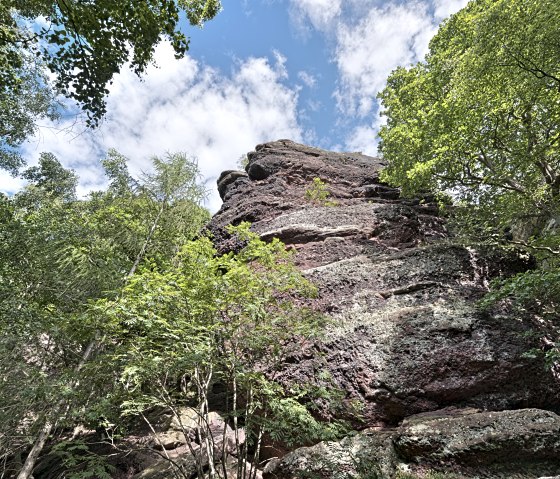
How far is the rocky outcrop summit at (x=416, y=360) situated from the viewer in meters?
4.50

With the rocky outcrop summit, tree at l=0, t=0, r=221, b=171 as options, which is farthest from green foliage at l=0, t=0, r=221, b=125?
the rocky outcrop summit

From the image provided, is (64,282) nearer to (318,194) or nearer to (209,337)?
(209,337)

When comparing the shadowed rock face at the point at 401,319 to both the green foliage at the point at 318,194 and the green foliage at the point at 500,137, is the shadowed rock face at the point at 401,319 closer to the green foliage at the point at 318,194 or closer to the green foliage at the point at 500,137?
the green foliage at the point at 318,194

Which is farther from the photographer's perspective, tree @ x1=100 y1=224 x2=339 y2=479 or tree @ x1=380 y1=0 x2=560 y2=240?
tree @ x1=380 y1=0 x2=560 y2=240

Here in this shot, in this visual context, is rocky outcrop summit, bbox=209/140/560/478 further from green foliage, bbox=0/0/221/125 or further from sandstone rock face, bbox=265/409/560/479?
green foliage, bbox=0/0/221/125

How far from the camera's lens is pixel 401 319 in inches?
271

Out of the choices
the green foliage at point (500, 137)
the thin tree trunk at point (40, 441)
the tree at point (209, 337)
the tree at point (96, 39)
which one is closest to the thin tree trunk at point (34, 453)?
the thin tree trunk at point (40, 441)

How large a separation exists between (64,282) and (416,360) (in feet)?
29.1

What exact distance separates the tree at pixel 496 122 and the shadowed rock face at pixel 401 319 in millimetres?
1908

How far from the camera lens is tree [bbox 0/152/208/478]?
6.72 metres

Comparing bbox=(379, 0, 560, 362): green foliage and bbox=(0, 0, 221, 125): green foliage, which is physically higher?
bbox=(379, 0, 560, 362): green foliage

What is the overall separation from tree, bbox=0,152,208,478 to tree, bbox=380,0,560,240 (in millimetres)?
7956

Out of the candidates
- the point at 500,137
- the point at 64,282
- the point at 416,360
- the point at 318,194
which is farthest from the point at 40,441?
the point at 500,137

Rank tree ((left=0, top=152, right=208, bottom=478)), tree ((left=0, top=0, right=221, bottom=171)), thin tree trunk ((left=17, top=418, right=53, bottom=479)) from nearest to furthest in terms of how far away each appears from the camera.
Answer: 1. tree ((left=0, top=0, right=221, bottom=171))
2. tree ((left=0, top=152, right=208, bottom=478))
3. thin tree trunk ((left=17, top=418, right=53, bottom=479))
